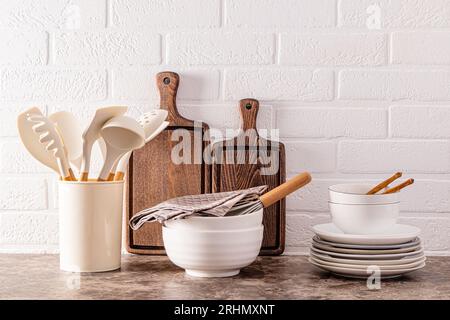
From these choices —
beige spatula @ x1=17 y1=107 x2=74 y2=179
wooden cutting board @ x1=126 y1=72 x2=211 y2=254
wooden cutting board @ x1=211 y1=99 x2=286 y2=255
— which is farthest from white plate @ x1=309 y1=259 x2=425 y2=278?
Answer: beige spatula @ x1=17 y1=107 x2=74 y2=179

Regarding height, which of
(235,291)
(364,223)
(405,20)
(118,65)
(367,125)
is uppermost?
(405,20)

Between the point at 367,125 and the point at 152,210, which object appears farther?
the point at 367,125

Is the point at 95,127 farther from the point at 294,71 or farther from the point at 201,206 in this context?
the point at 294,71

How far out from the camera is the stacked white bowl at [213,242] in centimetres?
121

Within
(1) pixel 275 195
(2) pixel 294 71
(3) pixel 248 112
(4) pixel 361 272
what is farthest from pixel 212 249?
(2) pixel 294 71

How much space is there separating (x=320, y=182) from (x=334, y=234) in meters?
0.29

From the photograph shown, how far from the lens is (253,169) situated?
4.89ft

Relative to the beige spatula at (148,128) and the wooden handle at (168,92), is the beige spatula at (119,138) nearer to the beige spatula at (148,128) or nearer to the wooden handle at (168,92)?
the beige spatula at (148,128)

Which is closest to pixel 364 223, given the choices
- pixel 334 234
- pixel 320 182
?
pixel 334 234

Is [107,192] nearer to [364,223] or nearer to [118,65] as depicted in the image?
[118,65]

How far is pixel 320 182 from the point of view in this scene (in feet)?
4.98

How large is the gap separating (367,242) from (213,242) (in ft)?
1.02

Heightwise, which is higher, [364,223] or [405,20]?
[405,20]

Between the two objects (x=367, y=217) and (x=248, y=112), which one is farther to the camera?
(x=248, y=112)
